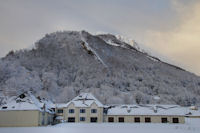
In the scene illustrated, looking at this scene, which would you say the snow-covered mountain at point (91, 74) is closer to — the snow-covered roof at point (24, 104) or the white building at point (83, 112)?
the snow-covered roof at point (24, 104)

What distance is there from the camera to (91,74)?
140500 mm

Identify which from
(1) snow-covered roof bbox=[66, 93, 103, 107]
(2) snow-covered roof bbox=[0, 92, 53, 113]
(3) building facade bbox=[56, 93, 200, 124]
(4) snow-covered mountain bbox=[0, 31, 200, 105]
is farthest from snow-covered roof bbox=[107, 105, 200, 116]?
(4) snow-covered mountain bbox=[0, 31, 200, 105]

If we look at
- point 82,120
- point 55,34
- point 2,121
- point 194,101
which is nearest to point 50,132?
point 2,121

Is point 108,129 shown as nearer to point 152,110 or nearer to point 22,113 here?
point 22,113

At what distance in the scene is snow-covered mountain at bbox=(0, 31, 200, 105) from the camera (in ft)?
330

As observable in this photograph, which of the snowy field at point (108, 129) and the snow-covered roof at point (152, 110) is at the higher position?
the snow-covered roof at point (152, 110)

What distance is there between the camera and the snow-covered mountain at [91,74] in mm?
100625

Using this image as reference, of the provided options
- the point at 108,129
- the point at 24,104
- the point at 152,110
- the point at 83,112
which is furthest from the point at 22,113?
the point at 152,110

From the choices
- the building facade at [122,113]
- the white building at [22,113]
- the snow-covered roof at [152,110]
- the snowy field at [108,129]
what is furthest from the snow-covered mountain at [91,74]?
the snowy field at [108,129]

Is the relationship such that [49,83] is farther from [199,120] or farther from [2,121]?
[199,120]

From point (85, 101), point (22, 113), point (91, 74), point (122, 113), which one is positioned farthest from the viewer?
point (91, 74)

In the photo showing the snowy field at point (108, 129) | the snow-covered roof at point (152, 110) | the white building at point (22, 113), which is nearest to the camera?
the snowy field at point (108, 129)

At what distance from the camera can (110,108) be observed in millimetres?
67250

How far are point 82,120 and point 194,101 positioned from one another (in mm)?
72808
